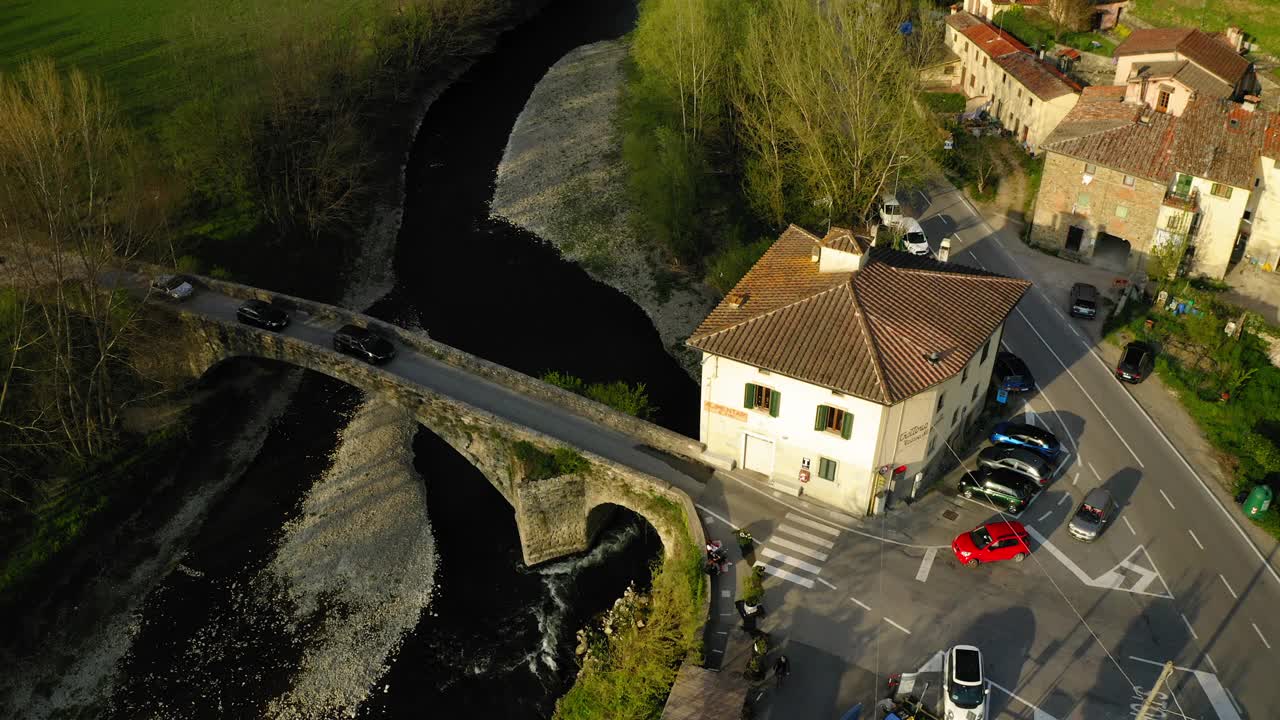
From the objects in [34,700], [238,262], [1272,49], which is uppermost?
[1272,49]

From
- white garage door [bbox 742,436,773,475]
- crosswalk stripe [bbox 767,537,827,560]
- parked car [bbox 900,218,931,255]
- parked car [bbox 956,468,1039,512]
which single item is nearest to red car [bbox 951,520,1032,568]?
parked car [bbox 956,468,1039,512]

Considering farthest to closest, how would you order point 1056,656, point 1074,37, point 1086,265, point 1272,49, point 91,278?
1. point 1074,37
2. point 1272,49
3. point 1086,265
4. point 91,278
5. point 1056,656

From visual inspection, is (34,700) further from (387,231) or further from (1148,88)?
(1148,88)

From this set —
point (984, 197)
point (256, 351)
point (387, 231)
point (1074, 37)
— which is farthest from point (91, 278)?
point (1074, 37)

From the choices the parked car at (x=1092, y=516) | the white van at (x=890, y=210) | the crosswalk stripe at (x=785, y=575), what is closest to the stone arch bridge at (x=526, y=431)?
the crosswalk stripe at (x=785, y=575)

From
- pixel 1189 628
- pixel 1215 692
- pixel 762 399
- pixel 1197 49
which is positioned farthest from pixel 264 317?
pixel 1197 49

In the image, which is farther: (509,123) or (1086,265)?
(509,123)

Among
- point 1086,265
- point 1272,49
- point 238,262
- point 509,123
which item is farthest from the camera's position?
point 509,123

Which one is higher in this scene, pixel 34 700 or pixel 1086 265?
pixel 1086 265
